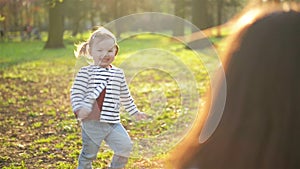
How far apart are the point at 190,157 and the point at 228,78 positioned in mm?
336

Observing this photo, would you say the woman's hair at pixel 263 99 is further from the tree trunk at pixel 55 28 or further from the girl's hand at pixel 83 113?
the tree trunk at pixel 55 28

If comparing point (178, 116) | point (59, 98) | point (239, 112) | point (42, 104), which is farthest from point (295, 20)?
point (59, 98)

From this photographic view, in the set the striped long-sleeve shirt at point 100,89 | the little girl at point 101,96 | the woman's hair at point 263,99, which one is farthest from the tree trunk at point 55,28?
the woman's hair at point 263,99

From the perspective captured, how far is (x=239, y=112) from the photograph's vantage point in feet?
6.63

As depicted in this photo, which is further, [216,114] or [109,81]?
[109,81]

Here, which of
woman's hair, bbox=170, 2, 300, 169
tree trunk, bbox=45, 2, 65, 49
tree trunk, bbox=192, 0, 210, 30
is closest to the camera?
woman's hair, bbox=170, 2, 300, 169

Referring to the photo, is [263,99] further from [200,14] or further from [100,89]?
[200,14]

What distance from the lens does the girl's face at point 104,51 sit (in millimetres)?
4977

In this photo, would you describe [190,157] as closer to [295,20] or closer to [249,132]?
[249,132]

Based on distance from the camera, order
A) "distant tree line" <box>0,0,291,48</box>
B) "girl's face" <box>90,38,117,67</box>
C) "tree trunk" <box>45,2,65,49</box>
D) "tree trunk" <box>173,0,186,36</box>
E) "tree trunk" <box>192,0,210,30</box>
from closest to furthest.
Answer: "girl's face" <box>90,38,117,67</box> < "tree trunk" <box>192,0,210,30</box> < "distant tree line" <box>0,0,291,48</box> < "tree trunk" <box>45,2,65,49</box> < "tree trunk" <box>173,0,186,36</box>

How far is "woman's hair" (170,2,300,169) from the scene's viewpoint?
200 cm

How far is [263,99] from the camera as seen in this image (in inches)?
78.5

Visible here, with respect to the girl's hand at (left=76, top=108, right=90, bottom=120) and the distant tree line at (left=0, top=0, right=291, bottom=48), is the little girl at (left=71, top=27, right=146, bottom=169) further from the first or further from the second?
the distant tree line at (left=0, top=0, right=291, bottom=48)

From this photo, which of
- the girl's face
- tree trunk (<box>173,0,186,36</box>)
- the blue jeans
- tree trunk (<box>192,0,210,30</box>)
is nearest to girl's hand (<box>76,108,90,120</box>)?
the blue jeans
